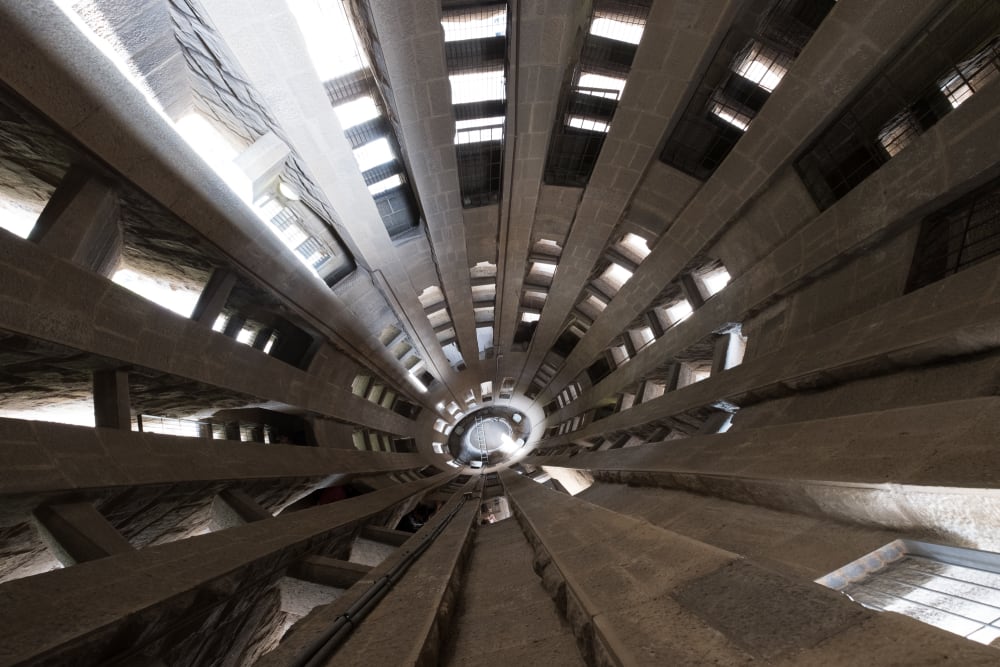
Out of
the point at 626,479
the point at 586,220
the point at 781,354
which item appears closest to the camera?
the point at 781,354

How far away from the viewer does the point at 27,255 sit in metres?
3.27

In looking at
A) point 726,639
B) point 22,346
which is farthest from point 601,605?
point 22,346

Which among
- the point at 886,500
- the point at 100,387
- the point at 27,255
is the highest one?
the point at 27,255

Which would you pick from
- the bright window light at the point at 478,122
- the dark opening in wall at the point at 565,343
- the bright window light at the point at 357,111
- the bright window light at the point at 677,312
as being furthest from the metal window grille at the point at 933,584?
the dark opening in wall at the point at 565,343

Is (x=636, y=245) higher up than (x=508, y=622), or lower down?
higher up

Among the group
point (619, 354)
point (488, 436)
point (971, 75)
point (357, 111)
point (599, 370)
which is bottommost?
point (488, 436)

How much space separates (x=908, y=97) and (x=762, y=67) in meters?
1.76

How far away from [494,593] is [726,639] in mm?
2068

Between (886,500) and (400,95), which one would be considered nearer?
(886,500)

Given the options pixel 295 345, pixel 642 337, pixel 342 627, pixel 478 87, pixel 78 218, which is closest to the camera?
pixel 342 627

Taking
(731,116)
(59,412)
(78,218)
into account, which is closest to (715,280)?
(731,116)

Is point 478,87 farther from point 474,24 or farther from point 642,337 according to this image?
point 642,337

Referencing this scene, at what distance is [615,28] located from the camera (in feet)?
20.7

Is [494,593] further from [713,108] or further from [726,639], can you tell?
[713,108]
